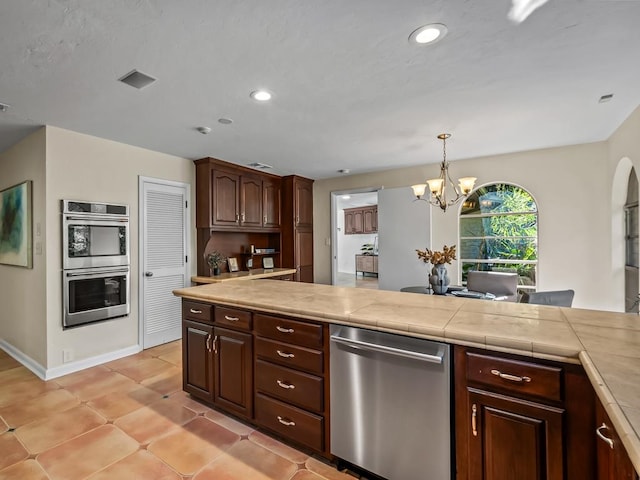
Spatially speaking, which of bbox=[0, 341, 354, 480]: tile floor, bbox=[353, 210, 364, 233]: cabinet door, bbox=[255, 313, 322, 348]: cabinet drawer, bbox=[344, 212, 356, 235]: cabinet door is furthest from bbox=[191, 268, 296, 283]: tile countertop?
bbox=[344, 212, 356, 235]: cabinet door

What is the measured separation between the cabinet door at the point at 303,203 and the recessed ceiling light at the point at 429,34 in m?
3.84

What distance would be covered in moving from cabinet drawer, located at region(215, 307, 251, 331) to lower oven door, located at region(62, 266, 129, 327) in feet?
6.32

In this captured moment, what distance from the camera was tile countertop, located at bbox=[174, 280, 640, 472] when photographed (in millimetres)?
910

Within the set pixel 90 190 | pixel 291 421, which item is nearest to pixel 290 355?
pixel 291 421

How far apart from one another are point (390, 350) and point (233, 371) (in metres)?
1.23

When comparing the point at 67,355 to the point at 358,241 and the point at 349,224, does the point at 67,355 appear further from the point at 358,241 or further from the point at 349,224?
the point at 358,241

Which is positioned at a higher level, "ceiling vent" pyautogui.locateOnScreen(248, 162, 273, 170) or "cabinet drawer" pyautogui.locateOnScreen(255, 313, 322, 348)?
"ceiling vent" pyautogui.locateOnScreen(248, 162, 273, 170)

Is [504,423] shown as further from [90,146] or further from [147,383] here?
[90,146]

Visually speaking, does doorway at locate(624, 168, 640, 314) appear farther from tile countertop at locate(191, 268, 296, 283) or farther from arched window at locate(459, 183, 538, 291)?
tile countertop at locate(191, 268, 296, 283)

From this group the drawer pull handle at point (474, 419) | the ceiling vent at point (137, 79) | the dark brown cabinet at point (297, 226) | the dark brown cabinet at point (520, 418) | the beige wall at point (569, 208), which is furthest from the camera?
the dark brown cabinet at point (297, 226)

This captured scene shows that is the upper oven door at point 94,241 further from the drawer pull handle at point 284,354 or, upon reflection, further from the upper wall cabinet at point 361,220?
the upper wall cabinet at point 361,220

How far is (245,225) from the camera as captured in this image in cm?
477

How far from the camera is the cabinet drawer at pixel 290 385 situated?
180 cm

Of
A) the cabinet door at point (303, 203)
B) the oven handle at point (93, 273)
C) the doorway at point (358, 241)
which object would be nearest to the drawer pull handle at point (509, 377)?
the oven handle at point (93, 273)
